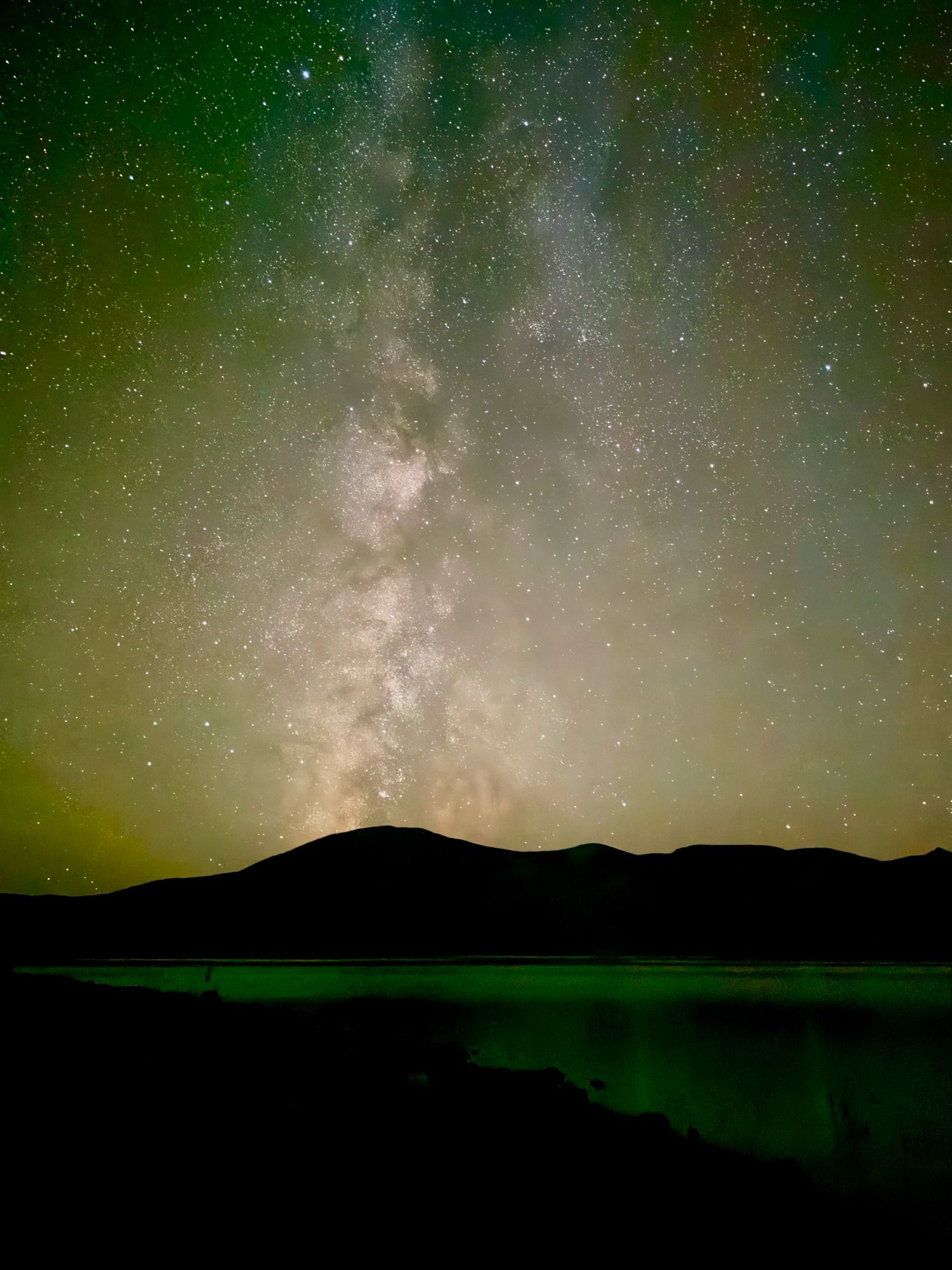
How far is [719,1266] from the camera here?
4.25 metres

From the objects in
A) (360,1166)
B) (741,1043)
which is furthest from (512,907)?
(360,1166)

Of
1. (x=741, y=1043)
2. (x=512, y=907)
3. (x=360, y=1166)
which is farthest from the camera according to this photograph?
(x=512, y=907)

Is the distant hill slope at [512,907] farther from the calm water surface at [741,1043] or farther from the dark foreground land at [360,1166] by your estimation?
the dark foreground land at [360,1166]

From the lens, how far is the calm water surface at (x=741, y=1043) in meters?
11.7

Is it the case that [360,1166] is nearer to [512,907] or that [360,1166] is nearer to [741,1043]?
[741,1043]

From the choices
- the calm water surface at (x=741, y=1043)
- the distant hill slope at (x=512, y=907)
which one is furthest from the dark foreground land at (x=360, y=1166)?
the distant hill slope at (x=512, y=907)

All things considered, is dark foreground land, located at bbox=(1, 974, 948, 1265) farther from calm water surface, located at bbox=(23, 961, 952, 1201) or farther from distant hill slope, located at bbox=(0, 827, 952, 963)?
distant hill slope, located at bbox=(0, 827, 952, 963)

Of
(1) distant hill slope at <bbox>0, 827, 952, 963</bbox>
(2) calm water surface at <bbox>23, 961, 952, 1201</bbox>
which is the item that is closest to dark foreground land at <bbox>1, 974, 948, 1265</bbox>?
(2) calm water surface at <bbox>23, 961, 952, 1201</bbox>

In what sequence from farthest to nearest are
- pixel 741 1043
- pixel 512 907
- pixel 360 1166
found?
pixel 512 907 → pixel 741 1043 → pixel 360 1166

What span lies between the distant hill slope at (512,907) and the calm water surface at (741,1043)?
3297cm

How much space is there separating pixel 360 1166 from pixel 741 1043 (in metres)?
17.1

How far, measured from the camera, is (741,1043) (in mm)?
18297

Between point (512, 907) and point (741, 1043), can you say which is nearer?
point (741, 1043)

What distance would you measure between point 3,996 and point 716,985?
3004cm
